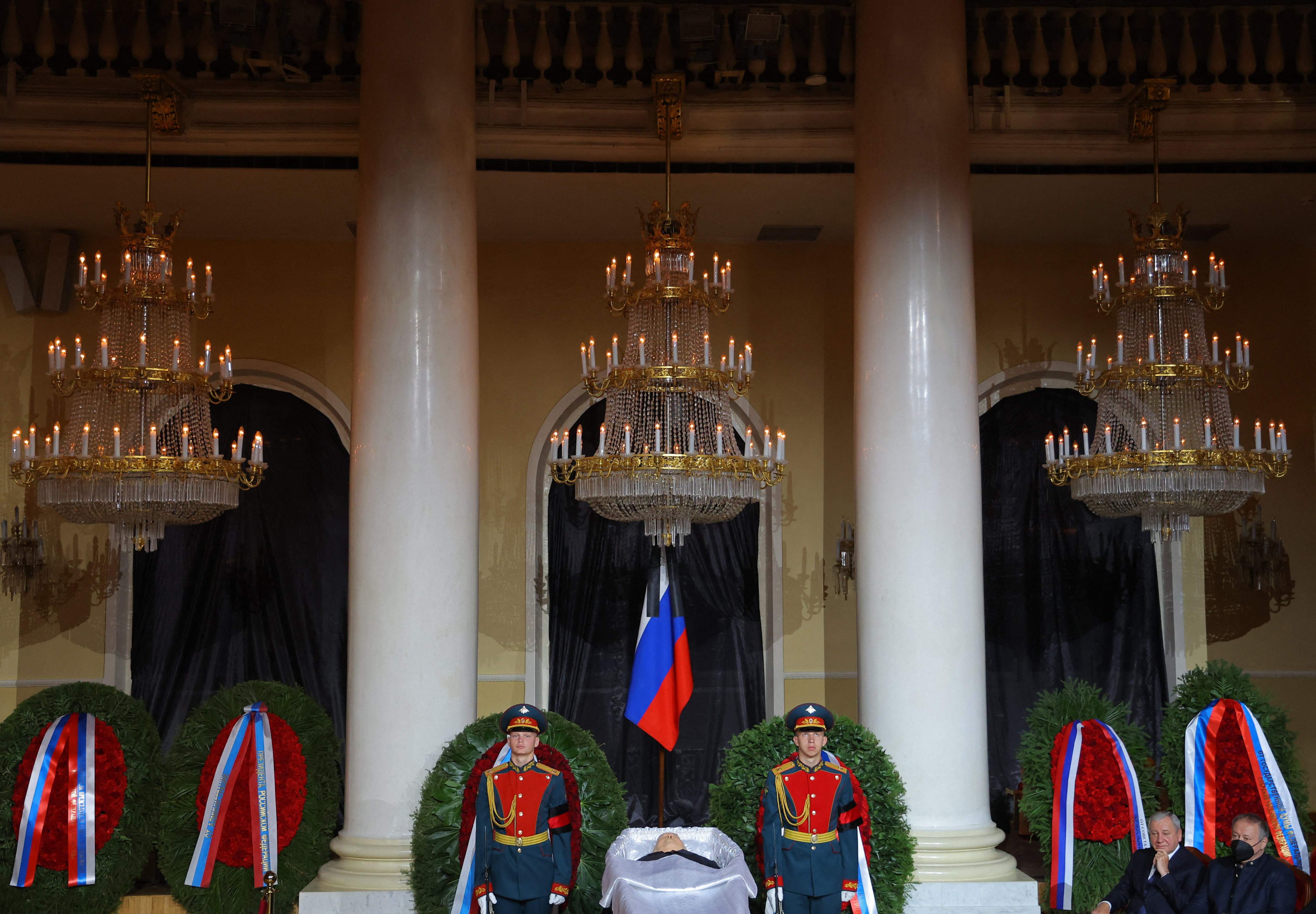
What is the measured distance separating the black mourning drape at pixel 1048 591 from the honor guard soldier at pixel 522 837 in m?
5.30

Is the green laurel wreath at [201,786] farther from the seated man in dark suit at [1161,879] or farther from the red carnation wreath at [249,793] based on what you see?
the seated man in dark suit at [1161,879]

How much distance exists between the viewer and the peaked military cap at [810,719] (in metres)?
6.40

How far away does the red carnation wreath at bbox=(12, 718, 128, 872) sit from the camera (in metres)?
7.22

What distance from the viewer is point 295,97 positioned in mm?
8906

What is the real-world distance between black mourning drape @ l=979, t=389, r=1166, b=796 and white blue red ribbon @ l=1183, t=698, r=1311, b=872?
3.03 m

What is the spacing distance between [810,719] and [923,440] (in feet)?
6.31

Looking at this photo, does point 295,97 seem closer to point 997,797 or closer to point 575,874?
point 575,874

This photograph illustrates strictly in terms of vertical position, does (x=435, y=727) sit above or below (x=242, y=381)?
below

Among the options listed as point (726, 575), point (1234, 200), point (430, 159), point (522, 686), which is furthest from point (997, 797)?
point (430, 159)

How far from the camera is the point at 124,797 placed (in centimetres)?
744

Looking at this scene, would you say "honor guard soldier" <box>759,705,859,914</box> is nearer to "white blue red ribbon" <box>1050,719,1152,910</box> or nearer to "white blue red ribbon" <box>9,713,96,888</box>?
"white blue red ribbon" <box>1050,719,1152,910</box>

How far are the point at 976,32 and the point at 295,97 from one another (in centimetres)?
475

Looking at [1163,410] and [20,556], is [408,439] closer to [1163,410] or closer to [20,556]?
[20,556]

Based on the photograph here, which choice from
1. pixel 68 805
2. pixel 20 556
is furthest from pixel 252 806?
pixel 20 556
